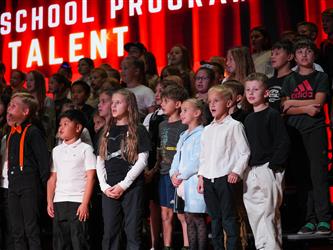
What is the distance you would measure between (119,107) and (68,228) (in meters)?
1.07

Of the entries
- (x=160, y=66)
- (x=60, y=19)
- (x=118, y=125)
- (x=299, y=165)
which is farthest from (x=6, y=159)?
(x=60, y=19)

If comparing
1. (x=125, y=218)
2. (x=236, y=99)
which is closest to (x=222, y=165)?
(x=236, y=99)

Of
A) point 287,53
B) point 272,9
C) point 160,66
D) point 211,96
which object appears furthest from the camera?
point 160,66

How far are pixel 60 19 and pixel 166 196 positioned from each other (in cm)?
650

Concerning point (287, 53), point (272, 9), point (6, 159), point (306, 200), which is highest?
point (272, 9)

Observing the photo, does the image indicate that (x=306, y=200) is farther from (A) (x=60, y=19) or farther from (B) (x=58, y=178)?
(A) (x=60, y=19)

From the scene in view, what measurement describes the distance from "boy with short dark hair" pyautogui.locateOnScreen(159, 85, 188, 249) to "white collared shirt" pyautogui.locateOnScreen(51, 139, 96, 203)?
0.61m

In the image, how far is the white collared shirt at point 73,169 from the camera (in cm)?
482

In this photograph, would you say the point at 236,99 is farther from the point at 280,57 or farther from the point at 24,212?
the point at 24,212

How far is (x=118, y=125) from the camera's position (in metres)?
4.88

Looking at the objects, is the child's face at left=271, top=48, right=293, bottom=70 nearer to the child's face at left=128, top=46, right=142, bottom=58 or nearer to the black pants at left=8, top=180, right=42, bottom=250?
the black pants at left=8, top=180, right=42, bottom=250

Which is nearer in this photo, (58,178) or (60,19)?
(58,178)

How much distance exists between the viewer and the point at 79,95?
662 cm

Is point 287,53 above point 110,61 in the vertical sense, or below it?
below
